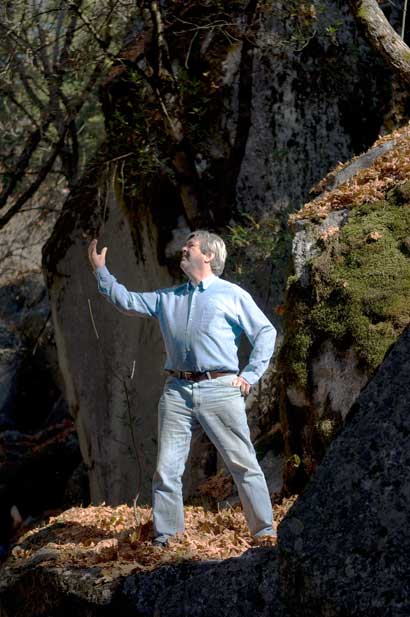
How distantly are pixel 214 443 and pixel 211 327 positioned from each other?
72 cm

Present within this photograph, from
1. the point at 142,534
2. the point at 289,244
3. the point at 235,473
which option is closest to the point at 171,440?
the point at 235,473

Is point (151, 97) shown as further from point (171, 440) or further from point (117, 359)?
point (171, 440)

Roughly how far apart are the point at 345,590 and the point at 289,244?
24.4 ft

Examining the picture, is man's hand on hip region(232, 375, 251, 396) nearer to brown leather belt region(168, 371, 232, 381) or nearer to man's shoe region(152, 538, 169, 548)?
brown leather belt region(168, 371, 232, 381)

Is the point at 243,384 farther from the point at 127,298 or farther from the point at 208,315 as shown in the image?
the point at 127,298

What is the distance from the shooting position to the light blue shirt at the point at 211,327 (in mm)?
6199

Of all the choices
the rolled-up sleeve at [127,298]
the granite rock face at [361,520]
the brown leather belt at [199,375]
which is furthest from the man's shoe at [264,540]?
the granite rock face at [361,520]

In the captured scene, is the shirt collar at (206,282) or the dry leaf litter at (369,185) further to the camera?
the dry leaf litter at (369,185)

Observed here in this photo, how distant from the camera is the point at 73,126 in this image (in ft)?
62.0

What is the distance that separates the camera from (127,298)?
6.48 metres

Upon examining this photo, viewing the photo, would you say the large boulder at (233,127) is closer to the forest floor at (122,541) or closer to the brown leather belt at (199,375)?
the forest floor at (122,541)

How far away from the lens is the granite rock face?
3.52 metres

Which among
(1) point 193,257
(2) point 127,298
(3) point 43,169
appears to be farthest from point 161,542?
(3) point 43,169

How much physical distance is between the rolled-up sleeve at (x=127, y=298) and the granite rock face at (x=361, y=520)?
2729mm
